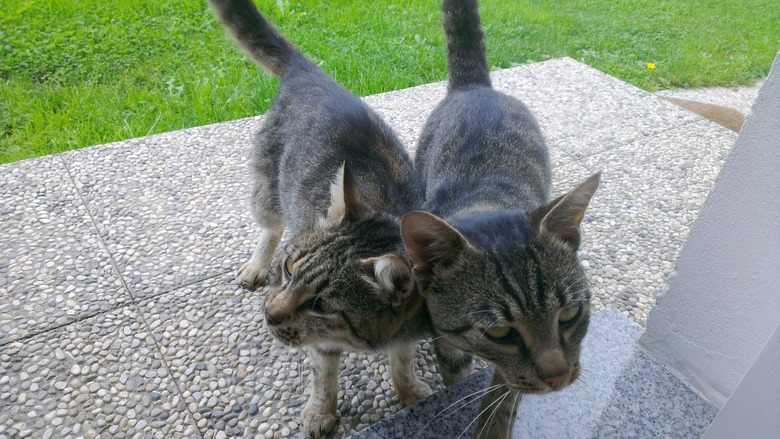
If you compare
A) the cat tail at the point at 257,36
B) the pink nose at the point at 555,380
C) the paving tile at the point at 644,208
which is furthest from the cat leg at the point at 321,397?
the cat tail at the point at 257,36

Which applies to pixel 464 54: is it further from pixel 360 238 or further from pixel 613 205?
pixel 360 238

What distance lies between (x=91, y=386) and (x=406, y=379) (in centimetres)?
128

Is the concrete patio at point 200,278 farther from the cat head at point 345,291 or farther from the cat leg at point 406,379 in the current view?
the cat head at point 345,291

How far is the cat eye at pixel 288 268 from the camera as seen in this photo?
78.4 inches

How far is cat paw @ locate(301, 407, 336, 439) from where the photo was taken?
2123 millimetres

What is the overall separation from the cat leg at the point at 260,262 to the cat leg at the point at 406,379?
0.94 m

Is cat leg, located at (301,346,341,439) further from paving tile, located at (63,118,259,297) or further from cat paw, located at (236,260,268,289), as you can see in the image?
paving tile, located at (63,118,259,297)

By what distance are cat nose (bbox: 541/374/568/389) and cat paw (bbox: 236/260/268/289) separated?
5.42 feet

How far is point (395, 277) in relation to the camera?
1.80 m

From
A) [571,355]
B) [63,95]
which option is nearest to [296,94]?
[571,355]

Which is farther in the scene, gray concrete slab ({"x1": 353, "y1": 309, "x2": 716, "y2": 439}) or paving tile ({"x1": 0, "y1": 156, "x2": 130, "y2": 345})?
paving tile ({"x1": 0, "y1": 156, "x2": 130, "y2": 345})

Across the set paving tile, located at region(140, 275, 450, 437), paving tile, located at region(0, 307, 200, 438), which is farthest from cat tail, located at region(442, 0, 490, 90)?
paving tile, located at region(0, 307, 200, 438)

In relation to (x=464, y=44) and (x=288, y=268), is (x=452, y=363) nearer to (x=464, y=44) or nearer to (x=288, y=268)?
(x=288, y=268)

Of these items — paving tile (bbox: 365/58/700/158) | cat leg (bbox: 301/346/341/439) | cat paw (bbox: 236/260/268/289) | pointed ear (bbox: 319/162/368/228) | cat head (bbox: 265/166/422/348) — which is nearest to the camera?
cat head (bbox: 265/166/422/348)
